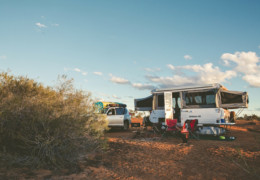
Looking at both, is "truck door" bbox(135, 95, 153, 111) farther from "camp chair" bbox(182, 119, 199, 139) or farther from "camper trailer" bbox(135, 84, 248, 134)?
"camp chair" bbox(182, 119, 199, 139)

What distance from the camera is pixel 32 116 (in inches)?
176

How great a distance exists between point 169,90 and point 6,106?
795cm

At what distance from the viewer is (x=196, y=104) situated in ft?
32.3

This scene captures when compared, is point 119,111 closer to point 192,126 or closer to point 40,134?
point 192,126

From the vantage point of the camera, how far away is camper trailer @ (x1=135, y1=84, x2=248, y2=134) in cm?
899

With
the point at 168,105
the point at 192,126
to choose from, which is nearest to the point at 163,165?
the point at 192,126

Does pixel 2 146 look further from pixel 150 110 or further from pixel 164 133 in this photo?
pixel 150 110

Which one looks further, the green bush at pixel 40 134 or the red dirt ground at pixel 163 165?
the green bush at pixel 40 134

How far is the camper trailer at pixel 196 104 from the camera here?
8.99 m

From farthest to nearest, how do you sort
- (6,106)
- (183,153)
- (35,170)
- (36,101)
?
(183,153), (36,101), (6,106), (35,170)

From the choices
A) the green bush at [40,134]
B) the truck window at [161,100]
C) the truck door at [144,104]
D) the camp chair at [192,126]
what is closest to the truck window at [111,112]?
the truck door at [144,104]

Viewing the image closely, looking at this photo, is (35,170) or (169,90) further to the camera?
(169,90)

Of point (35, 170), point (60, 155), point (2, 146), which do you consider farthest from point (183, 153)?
point (2, 146)

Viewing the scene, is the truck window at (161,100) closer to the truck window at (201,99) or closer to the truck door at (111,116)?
the truck window at (201,99)
